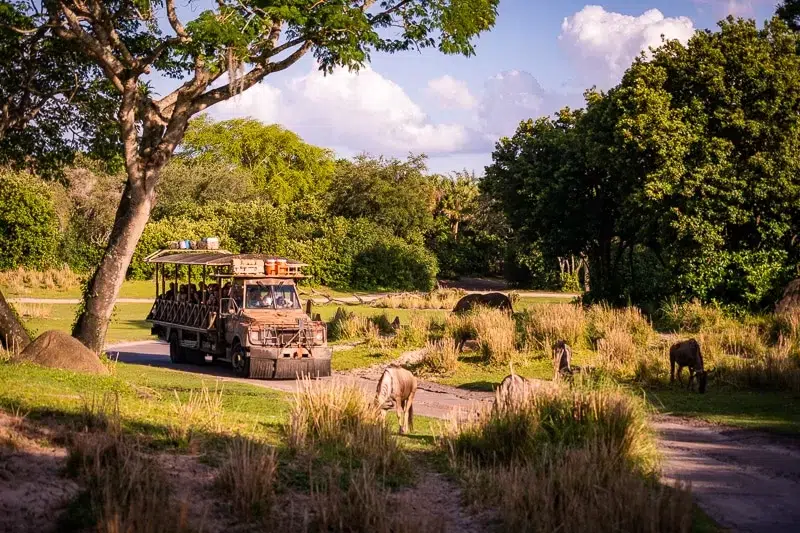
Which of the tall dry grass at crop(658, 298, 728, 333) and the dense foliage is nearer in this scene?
the tall dry grass at crop(658, 298, 728, 333)

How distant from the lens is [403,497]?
9.20 meters

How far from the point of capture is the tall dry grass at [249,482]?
28.5 ft

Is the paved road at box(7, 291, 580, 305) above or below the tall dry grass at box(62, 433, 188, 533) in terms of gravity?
above

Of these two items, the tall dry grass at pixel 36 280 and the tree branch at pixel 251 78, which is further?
the tall dry grass at pixel 36 280

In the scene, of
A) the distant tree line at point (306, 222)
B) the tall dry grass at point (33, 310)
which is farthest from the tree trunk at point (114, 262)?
the distant tree line at point (306, 222)

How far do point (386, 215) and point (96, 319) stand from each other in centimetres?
4852

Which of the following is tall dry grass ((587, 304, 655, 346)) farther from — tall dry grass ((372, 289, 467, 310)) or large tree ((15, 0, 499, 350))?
tall dry grass ((372, 289, 467, 310))

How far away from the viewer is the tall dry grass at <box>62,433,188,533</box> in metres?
7.67

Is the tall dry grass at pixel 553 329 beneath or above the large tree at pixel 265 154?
beneath

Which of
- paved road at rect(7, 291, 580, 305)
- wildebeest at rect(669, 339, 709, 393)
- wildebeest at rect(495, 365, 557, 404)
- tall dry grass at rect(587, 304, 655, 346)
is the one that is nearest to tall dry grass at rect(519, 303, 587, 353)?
tall dry grass at rect(587, 304, 655, 346)

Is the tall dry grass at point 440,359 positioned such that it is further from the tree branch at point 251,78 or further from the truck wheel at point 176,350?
the tree branch at point 251,78

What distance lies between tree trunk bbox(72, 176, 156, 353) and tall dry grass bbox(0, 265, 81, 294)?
28.0 metres

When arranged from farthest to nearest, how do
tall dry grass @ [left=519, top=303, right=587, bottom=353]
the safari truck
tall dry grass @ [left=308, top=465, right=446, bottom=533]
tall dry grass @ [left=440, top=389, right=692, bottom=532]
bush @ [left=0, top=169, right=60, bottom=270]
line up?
bush @ [left=0, top=169, right=60, bottom=270]
tall dry grass @ [left=519, top=303, right=587, bottom=353]
the safari truck
tall dry grass @ [left=440, top=389, right=692, bottom=532]
tall dry grass @ [left=308, top=465, right=446, bottom=533]

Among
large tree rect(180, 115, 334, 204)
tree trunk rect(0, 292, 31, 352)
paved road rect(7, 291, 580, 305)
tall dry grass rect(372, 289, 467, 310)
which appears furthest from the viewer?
large tree rect(180, 115, 334, 204)
